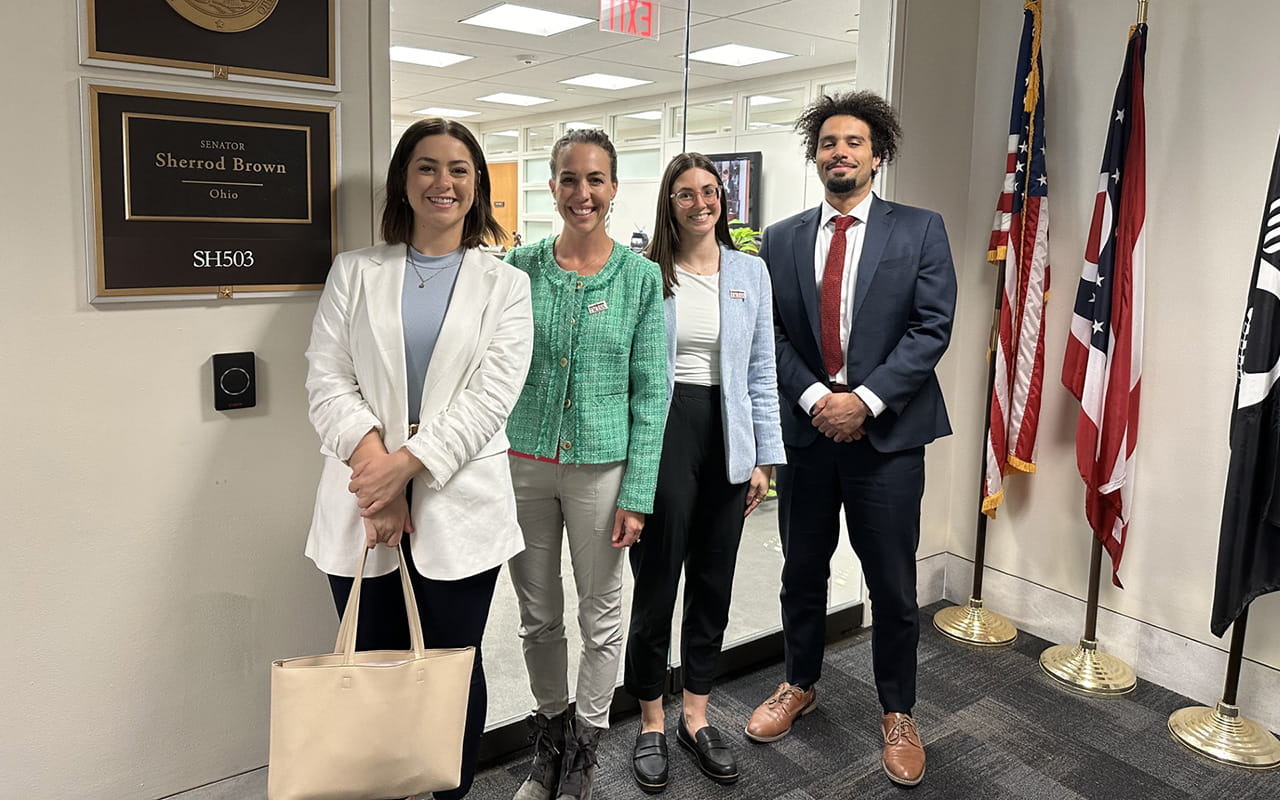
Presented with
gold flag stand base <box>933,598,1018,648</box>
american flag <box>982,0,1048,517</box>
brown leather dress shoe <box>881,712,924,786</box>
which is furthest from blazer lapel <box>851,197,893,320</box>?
gold flag stand base <box>933,598,1018,648</box>

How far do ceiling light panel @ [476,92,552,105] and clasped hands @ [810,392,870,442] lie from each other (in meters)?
1.03

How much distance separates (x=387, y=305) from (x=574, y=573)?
2.56ft

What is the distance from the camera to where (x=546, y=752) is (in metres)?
2.27

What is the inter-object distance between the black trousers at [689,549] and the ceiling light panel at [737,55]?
105cm

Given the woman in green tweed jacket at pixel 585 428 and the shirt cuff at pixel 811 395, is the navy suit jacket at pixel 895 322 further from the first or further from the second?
the woman in green tweed jacket at pixel 585 428

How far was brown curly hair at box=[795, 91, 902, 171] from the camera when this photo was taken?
253 centimetres

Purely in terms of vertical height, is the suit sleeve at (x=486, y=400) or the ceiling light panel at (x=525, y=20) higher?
the ceiling light panel at (x=525, y=20)

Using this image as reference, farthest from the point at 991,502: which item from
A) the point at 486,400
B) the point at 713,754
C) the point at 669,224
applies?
the point at 486,400

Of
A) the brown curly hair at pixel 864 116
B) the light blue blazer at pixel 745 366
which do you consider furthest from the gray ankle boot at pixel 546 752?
the brown curly hair at pixel 864 116

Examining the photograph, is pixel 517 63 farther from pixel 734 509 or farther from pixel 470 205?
pixel 734 509

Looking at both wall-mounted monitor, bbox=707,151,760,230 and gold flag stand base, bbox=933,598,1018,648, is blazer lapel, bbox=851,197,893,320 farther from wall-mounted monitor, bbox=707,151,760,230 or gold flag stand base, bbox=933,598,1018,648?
gold flag stand base, bbox=933,598,1018,648

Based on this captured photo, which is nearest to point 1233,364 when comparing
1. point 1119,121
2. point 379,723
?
point 1119,121

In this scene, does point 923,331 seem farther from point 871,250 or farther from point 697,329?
point 697,329

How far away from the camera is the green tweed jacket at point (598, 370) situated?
6.78 ft
